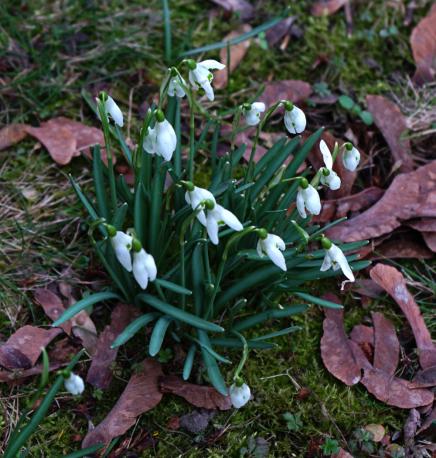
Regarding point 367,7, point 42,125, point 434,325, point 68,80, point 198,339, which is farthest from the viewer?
point 367,7

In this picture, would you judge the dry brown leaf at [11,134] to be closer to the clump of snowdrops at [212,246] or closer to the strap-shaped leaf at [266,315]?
the clump of snowdrops at [212,246]

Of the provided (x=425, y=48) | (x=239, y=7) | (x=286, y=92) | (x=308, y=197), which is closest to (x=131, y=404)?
(x=308, y=197)

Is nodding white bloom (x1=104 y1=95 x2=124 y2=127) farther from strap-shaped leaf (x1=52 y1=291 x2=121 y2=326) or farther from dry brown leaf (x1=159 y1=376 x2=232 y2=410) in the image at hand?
dry brown leaf (x1=159 y1=376 x2=232 y2=410)

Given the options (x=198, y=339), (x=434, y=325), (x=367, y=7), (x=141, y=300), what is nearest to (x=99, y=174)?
(x=141, y=300)

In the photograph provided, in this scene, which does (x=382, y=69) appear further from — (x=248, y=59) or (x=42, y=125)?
(x=42, y=125)

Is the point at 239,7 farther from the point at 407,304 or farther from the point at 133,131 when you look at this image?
the point at 407,304
